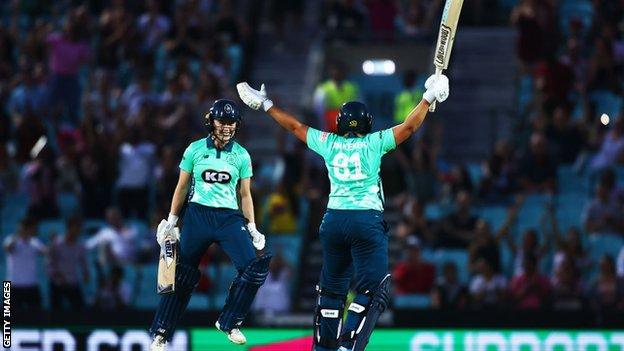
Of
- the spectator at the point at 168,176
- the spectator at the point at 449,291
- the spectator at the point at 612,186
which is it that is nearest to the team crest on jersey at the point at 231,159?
the spectator at the point at 449,291

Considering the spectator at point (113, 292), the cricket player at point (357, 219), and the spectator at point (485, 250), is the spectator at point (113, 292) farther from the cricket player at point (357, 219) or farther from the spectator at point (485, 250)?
the cricket player at point (357, 219)

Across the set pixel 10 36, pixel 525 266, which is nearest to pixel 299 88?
pixel 10 36

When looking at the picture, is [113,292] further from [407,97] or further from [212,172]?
[212,172]

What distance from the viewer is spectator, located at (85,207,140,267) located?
80.3ft

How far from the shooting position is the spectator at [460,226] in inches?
950

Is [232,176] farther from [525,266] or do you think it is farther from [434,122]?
[434,122]

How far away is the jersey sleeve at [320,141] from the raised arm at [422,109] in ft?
2.28

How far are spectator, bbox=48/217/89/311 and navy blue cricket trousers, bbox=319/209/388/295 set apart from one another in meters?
8.18

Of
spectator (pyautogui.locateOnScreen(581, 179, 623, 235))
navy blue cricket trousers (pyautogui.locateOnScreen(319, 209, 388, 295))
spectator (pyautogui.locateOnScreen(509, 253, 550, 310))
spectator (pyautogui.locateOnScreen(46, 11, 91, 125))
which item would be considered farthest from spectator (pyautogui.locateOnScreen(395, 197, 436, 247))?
navy blue cricket trousers (pyautogui.locateOnScreen(319, 209, 388, 295))

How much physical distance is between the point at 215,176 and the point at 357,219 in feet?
5.00

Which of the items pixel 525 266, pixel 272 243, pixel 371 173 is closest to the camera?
pixel 371 173

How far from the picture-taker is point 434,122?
2667 centimetres

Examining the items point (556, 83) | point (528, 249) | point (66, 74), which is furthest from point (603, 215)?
point (66, 74)

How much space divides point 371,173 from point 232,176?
1.43 meters
